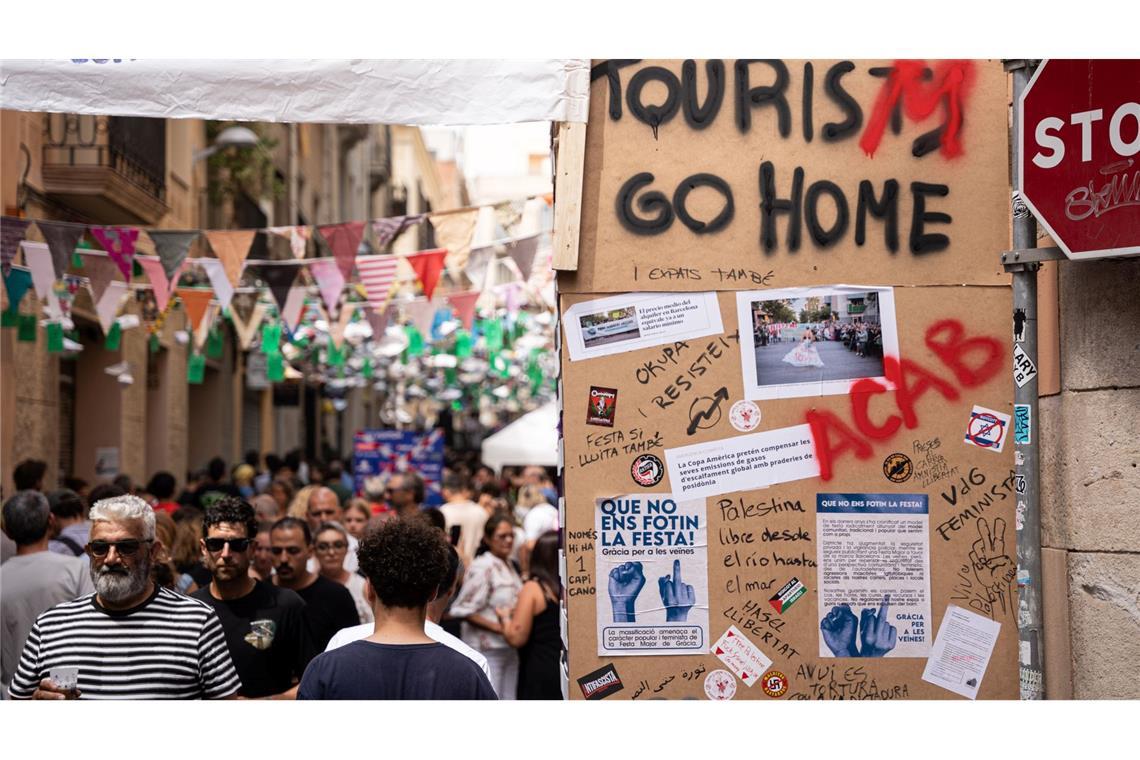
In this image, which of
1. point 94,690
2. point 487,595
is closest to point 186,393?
point 487,595

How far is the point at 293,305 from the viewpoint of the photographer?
12.7 meters

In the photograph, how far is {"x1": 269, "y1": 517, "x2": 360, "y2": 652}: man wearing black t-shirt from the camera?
6.66 metres

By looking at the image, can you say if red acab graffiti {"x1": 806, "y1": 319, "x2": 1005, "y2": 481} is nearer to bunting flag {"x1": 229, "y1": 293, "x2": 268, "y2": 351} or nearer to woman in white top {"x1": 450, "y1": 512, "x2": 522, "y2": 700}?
woman in white top {"x1": 450, "y1": 512, "x2": 522, "y2": 700}

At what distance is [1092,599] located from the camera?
429cm

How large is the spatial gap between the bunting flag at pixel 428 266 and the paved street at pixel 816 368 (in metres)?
6.94

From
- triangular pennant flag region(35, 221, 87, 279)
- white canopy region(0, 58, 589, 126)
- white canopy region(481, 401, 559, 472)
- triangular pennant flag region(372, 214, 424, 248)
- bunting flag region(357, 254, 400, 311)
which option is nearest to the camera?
white canopy region(0, 58, 589, 126)

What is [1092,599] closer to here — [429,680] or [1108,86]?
[1108,86]

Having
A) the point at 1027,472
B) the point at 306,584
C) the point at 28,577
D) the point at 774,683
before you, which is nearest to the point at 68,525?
the point at 28,577

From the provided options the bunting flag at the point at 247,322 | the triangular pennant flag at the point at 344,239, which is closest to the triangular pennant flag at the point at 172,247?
the triangular pennant flag at the point at 344,239

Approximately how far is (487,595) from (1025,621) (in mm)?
4554

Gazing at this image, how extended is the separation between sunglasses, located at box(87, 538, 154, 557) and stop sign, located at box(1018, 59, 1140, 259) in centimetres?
282

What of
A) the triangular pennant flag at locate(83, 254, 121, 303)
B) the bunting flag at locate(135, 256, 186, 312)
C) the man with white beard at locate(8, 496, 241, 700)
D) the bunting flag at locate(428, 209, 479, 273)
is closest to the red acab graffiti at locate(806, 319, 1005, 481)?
A: the man with white beard at locate(8, 496, 241, 700)

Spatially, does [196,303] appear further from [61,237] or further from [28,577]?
[28,577]

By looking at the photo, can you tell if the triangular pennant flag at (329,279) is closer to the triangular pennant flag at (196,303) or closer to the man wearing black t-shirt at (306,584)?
the triangular pennant flag at (196,303)
